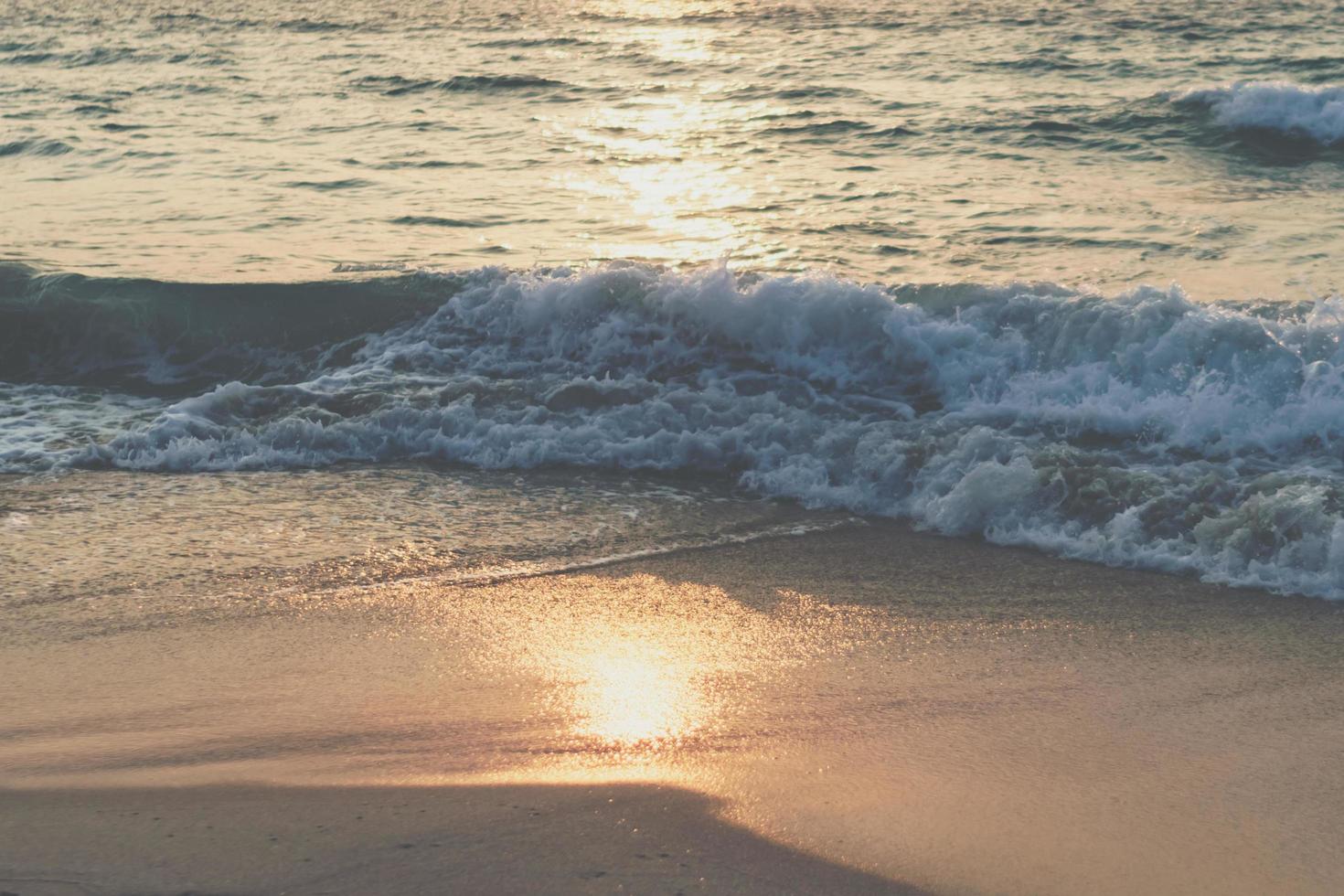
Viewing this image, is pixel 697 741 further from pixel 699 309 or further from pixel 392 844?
pixel 699 309

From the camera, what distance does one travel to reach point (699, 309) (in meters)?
8.31

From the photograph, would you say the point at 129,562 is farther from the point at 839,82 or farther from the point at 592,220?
the point at 839,82

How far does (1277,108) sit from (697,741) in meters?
11.7

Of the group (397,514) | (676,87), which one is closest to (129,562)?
(397,514)

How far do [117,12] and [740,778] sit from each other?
25.3 metres

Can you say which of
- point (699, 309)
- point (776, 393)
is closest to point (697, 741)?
point (776, 393)

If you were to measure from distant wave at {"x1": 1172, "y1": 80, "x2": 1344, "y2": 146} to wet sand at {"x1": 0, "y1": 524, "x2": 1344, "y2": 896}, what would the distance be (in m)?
9.09

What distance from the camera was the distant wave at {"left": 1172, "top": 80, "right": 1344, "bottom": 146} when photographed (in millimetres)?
12570

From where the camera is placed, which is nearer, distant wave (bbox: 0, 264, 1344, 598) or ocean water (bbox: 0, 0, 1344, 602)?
distant wave (bbox: 0, 264, 1344, 598)

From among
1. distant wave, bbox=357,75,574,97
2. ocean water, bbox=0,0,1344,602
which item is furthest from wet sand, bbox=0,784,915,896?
distant wave, bbox=357,75,574,97

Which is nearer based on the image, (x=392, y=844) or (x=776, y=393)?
(x=392, y=844)

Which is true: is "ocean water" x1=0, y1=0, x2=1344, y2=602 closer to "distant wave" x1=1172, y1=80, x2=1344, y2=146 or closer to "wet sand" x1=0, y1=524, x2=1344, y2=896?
"distant wave" x1=1172, y1=80, x2=1344, y2=146

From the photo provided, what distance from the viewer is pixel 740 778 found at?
3.55 m

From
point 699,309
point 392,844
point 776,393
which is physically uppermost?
point 392,844
